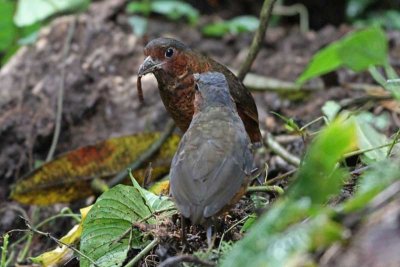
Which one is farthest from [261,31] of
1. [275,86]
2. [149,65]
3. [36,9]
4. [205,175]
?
[36,9]

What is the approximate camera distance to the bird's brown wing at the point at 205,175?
236 centimetres

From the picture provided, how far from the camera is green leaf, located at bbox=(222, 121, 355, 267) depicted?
66.7 inches


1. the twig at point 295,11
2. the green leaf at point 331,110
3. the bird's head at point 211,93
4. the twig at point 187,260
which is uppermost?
the bird's head at point 211,93

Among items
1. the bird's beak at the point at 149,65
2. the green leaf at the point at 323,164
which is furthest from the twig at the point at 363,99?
the green leaf at the point at 323,164

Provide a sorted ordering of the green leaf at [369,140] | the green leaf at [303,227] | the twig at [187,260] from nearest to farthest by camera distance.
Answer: the green leaf at [303,227]
the twig at [187,260]
the green leaf at [369,140]

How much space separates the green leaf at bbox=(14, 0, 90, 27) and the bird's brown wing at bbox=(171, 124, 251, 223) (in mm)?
3023

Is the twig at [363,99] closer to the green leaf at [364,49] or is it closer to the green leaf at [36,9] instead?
the green leaf at [364,49]

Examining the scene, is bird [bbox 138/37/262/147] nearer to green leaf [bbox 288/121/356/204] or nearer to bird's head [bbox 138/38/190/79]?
bird's head [bbox 138/38/190/79]

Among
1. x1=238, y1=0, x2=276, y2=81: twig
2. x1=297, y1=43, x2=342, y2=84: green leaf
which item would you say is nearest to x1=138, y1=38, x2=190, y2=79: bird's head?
x1=238, y1=0, x2=276, y2=81: twig

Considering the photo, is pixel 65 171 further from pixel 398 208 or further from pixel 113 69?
pixel 398 208

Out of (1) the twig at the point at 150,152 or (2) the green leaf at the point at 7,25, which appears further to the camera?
(2) the green leaf at the point at 7,25

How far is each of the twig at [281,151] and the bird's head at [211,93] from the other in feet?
3.35

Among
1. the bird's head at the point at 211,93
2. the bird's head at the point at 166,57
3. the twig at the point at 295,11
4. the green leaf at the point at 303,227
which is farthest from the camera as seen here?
the twig at the point at 295,11

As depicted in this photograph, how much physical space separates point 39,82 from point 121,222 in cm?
263
